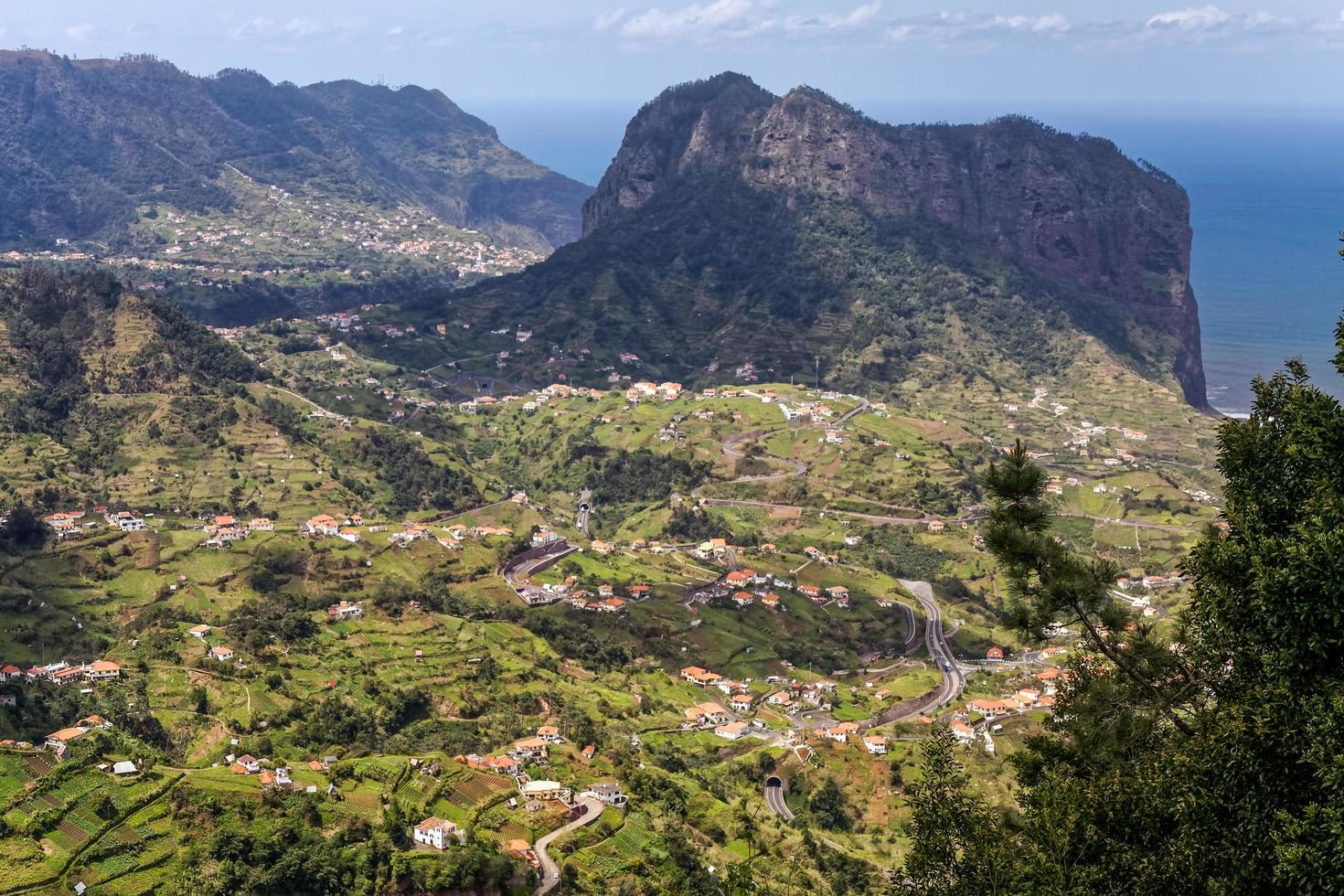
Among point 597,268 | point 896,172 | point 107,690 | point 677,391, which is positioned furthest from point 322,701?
point 896,172

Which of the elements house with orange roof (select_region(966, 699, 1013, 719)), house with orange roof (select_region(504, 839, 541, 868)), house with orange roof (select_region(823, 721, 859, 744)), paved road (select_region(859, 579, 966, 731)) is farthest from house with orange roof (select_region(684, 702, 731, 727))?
house with orange roof (select_region(504, 839, 541, 868))

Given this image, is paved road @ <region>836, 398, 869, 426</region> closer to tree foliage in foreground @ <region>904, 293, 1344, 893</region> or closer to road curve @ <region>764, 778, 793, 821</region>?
road curve @ <region>764, 778, 793, 821</region>

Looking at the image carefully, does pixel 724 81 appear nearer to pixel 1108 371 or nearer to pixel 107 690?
pixel 1108 371

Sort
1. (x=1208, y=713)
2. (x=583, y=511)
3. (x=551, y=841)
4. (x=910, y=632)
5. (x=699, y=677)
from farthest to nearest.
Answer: (x=583, y=511), (x=910, y=632), (x=699, y=677), (x=551, y=841), (x=1208, y=713)

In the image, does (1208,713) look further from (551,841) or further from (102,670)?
(102,670)

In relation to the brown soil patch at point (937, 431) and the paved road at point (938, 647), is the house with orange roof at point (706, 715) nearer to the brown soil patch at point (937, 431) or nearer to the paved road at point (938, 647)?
the paved road at point (938, 647)

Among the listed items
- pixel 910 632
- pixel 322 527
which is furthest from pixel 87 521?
pixel 910 632
